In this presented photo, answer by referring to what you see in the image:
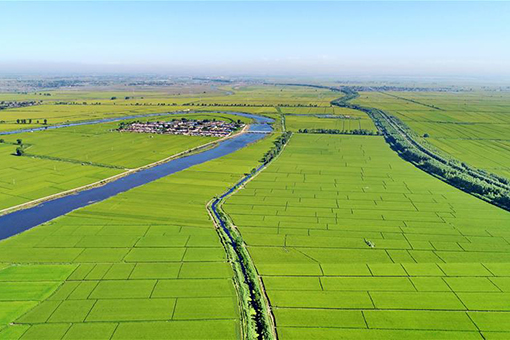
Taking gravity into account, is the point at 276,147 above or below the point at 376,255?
above

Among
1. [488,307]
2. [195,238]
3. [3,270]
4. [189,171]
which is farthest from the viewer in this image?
[189,171]

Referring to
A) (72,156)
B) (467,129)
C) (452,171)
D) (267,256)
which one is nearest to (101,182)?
(72,156)

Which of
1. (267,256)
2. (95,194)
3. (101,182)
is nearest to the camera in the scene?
(267,256)

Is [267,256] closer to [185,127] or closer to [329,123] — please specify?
[185,127]

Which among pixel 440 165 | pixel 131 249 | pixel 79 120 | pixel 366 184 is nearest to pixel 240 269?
pixel 131 249

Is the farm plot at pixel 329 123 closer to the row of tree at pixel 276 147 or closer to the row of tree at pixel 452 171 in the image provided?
the row of tree at pixel 452 171

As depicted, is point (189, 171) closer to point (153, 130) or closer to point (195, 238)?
point (195, 238)
